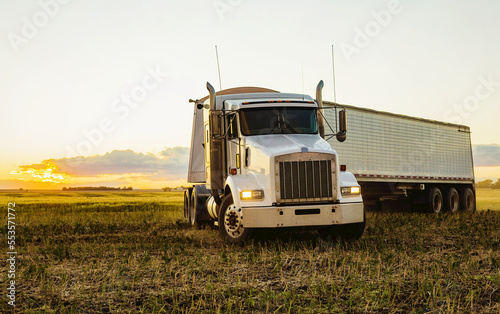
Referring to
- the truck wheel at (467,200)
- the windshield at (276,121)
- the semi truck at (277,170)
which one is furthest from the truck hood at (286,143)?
the truck wheel at (467,200)

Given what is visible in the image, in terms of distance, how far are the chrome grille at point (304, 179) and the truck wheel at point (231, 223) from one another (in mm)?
872

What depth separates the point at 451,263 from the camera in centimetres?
880

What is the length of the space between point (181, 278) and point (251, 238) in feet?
11.0

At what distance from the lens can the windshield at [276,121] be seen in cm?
1206

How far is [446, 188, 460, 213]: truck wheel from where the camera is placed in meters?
24.2

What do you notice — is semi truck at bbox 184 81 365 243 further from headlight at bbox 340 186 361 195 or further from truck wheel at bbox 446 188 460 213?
truck wheel at bbox 446 188 460 213

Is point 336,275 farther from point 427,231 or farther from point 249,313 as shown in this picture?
point 427,231

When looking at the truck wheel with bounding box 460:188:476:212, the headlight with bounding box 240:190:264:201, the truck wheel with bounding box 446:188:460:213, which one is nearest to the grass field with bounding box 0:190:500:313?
the headlight with bounding box 240:190:264:201

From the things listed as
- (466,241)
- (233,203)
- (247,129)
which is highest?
(247,129)

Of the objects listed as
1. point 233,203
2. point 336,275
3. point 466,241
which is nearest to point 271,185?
point 233,203

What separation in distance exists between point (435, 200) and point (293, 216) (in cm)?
1476

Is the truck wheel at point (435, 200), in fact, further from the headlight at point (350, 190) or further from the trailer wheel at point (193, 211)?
the headlight at point (350, 190)

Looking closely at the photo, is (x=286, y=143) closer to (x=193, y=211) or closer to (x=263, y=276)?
(x=263, y=276)

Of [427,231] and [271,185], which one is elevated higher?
[271,185]
